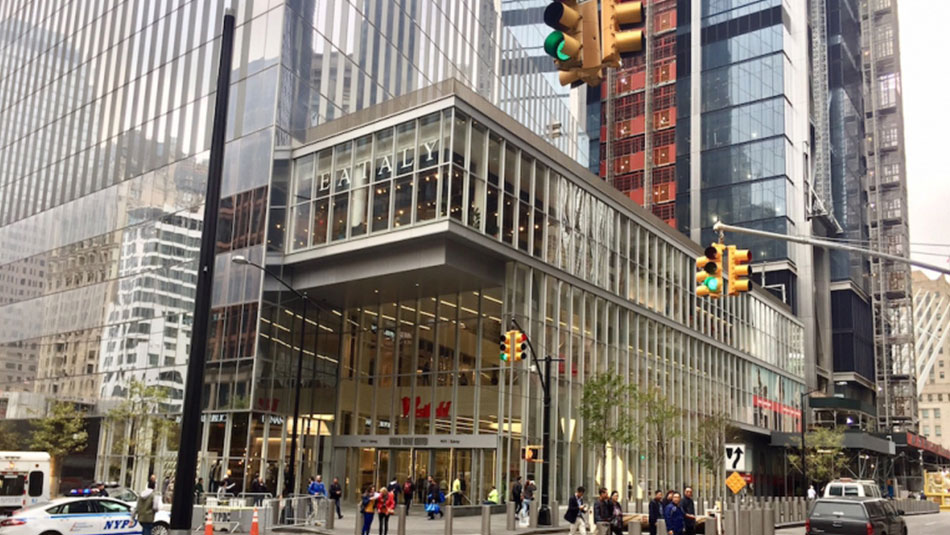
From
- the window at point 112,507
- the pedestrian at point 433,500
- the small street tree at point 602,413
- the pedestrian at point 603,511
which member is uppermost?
the small street tree at point 602,413

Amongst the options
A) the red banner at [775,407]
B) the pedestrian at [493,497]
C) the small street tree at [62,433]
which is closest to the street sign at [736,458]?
the pedestrian at [493,497]

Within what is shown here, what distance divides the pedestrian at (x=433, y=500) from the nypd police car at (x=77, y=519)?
15256mm

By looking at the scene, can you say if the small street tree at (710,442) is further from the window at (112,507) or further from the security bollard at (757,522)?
the window at (112,507)

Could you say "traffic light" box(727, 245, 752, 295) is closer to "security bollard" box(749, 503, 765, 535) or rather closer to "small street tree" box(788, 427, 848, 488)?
"security bollard" box(749, 503, 765, 535)

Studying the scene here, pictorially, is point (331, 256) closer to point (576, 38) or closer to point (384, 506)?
point (384, 506)

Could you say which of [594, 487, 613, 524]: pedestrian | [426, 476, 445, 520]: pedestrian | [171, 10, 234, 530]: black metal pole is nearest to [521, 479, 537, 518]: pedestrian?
[426, 476, 445, 520]: pedestrian

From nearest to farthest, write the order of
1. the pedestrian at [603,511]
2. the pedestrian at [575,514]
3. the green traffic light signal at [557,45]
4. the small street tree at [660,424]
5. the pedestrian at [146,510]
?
the green traffic light signal at [557,45] < the pedestrian at [146,510] < the pedestrian at [603,511] < the pedestrian at [575,514] < the small street tree at [660,424]

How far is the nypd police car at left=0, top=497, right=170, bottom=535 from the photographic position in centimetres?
2053

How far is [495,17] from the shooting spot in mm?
63281

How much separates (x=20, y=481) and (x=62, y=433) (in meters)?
17.8

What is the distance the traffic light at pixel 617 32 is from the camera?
797cm

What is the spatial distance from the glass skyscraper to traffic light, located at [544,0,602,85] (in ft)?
90.8

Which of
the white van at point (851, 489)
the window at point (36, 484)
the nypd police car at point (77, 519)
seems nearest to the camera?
the nypd police car at point (77, 519)

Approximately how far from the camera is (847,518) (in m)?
22.3
